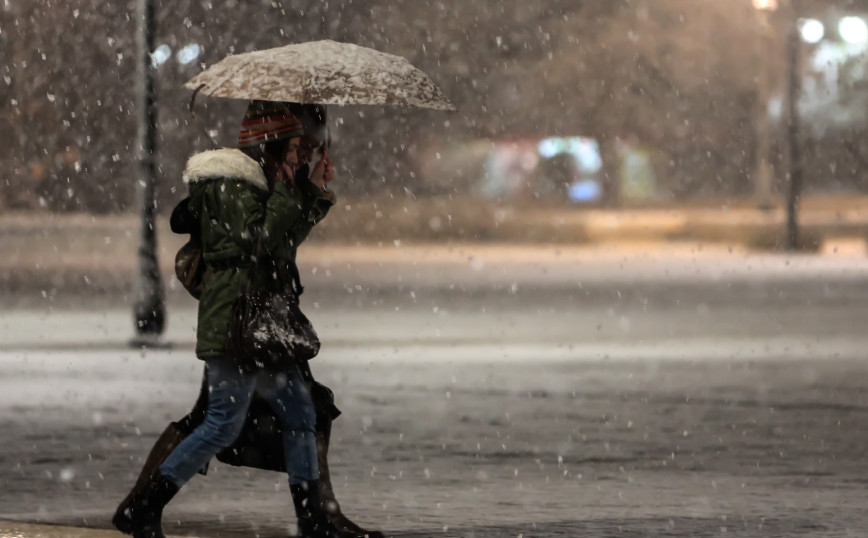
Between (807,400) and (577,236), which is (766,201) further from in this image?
(807,400)

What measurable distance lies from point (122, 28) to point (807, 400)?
31883mm

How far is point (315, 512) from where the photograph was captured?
6.67 m

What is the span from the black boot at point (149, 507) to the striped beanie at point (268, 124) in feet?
4.21

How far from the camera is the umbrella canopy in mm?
6398

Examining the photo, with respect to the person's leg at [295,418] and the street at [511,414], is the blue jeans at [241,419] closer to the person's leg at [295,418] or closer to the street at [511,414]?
the person's leg at [295,418]

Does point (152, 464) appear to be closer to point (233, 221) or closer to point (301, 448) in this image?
point (301, 448)

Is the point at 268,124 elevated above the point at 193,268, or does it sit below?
above

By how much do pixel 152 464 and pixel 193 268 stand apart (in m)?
0.77

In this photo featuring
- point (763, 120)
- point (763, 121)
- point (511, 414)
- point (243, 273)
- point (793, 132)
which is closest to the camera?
point (243, 273)

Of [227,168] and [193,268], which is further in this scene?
[193,268]

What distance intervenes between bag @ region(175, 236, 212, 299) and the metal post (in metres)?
10.1

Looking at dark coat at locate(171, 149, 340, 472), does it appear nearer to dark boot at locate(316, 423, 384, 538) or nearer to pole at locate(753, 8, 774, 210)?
dark boot at locate(316, 423, 384, 538)

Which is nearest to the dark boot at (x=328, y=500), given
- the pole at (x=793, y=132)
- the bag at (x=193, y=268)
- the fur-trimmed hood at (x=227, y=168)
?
the bag at (x=193, y=268)

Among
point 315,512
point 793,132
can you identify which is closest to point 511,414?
point 315,512
